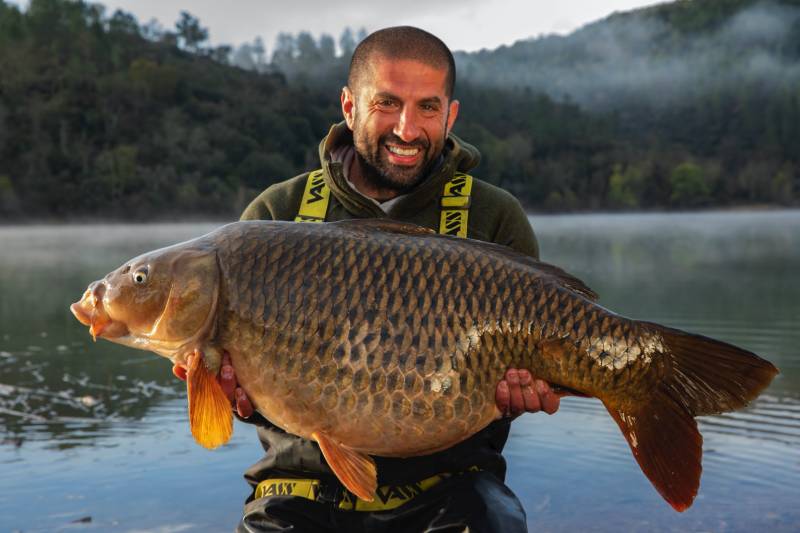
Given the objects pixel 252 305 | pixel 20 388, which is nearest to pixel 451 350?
pixel 252 305

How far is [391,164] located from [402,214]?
0.16m

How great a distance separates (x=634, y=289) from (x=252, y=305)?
15.3 metres

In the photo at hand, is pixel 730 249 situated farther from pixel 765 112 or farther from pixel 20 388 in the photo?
pixel 765 112

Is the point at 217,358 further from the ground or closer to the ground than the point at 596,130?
further from the ground

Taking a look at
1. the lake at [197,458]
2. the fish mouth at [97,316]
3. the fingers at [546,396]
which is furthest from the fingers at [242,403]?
the lake at [197,458]

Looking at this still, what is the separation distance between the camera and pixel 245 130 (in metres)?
74.0

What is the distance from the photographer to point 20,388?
7973mm

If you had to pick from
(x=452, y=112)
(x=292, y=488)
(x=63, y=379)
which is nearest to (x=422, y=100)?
(x=452, y=112)

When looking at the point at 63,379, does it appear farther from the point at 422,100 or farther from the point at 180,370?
the point at 422,100

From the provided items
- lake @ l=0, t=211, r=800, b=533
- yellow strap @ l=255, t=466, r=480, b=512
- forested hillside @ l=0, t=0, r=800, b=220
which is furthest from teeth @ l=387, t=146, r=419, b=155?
forested hillside @ l=0, t=0, r=800, b=220

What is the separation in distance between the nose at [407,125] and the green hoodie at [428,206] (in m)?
0.16

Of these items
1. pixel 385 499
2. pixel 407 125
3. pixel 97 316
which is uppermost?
pixel 407 125

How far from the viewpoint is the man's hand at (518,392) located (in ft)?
7.91

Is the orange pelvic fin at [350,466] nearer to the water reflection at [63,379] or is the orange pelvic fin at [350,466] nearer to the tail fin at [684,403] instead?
the tail fin at [684,403]
